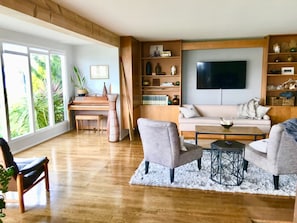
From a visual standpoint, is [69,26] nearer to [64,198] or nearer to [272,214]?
[64,198]

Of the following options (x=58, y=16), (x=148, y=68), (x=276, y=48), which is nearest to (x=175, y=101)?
(x=148, y=68)

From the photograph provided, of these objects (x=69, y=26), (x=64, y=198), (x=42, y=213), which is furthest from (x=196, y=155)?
(x=69, y=26)

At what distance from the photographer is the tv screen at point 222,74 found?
6102 millimetres

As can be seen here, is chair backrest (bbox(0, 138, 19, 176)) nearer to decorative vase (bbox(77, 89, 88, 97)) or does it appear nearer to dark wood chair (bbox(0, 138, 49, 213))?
dark wood chair (bbox(0, 138, 49, 213))

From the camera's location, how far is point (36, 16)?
2727 millimetres

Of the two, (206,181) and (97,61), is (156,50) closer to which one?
(97,61)

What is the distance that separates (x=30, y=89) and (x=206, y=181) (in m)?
4.11

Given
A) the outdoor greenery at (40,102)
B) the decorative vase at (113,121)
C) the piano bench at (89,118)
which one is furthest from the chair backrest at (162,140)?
the piano bench at (89,118)

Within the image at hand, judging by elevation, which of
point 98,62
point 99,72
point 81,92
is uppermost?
point 98,62

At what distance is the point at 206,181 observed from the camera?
10.9 feet

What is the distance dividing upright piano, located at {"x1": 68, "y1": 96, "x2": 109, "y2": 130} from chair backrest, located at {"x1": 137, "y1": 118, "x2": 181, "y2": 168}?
Answer: 9.99 ft

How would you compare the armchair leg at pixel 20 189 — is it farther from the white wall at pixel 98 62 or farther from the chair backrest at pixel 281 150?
the white wall at pixel 98 62

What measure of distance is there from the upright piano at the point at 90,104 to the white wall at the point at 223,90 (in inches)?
84.7

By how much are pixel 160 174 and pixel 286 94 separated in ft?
13.2
